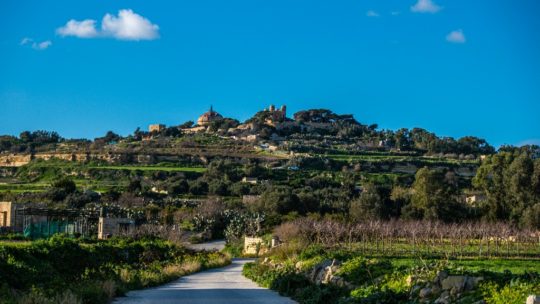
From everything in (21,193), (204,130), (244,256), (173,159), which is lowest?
(244,256)

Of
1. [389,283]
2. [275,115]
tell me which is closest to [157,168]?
[275,115]

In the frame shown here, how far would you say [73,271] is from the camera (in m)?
25.8

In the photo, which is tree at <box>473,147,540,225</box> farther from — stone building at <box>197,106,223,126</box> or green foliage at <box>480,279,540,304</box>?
stone building at <box>197,106,223,126</box>

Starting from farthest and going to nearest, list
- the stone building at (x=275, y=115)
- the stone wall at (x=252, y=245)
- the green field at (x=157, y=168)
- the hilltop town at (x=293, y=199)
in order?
the stone building at (x=275, y=115) → the green field at (x=157, y=168) → the stone wall at (x=252, y=245) → the hilltop town at (x=293, y=199)

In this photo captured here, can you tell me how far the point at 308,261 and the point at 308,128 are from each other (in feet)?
401

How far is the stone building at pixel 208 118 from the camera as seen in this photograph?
526 feet

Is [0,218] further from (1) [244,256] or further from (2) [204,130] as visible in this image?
(2) [204,130]

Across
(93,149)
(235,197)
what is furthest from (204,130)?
(235,197)

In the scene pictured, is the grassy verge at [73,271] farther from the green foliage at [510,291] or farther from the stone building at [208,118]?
the stone building at [208,118]

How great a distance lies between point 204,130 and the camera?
149375 mm

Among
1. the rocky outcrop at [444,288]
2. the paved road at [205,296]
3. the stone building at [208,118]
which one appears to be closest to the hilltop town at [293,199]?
the rocky outcrop at [444,288]

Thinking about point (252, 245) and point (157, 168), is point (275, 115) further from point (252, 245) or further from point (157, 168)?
point (252, 245)

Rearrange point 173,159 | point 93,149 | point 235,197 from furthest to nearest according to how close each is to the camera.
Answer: point 93,149 → point 173,159 → point 235,197

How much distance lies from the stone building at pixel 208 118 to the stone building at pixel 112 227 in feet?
342
